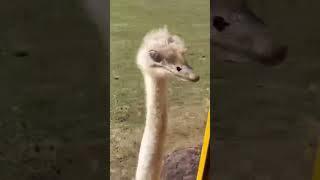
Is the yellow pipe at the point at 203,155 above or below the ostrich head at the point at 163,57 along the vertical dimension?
below

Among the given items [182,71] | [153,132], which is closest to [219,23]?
[182,71]

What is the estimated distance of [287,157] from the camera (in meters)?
2.25

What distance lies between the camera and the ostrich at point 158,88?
196 cm

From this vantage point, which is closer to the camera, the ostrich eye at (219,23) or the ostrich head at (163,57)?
the ostrich head at (163,57)

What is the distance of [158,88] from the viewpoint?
6.61ft

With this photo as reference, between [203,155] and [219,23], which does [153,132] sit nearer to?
[203,155]

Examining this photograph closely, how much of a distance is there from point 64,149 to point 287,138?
0.73 metres

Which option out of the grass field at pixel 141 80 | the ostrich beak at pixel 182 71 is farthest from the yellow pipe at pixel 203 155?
the ostrich beak at pixel 182 71

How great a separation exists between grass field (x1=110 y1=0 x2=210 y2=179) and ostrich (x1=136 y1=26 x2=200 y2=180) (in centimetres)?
3

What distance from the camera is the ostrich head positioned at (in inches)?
77.0

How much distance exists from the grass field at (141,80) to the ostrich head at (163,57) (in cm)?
3

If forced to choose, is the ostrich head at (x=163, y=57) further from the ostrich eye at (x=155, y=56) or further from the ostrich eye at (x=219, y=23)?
the ostrich eye at (x=219, y=23)

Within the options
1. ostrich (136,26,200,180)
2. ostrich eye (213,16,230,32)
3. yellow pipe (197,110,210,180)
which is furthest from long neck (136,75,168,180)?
ostrich eye (213,16,230,32)

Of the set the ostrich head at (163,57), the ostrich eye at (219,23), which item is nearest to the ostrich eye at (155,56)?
the ostrich head at (163,57)
